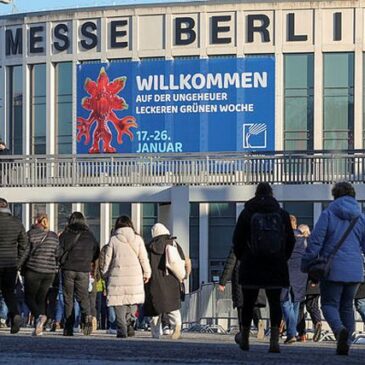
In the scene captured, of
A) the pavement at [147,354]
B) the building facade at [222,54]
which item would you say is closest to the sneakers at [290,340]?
the pavement at [147,354]

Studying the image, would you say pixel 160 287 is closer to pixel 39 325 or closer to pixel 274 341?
pixel 39 325

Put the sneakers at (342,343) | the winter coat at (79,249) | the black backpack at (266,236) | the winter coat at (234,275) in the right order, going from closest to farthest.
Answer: the sneakers at (342,343) → the black backpack at (266,236) → the winter coat at (234,275) → the winter coat at (79,249)

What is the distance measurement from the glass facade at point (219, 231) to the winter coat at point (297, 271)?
34.3 meters

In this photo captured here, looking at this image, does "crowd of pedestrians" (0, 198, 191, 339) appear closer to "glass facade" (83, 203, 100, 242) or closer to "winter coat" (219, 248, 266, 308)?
"winter coat" (219, 248, 266, 308)

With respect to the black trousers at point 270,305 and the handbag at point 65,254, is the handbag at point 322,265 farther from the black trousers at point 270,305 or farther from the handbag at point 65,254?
the handbag at point 65,254

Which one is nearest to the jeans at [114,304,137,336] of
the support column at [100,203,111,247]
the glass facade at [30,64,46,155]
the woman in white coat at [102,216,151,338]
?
the woman in white coat at [102,216,151,338]

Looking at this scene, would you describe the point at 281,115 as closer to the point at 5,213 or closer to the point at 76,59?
the point at 76,59

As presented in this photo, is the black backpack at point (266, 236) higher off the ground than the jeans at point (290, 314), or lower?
higher

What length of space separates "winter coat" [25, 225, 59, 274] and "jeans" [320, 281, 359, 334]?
565 cm

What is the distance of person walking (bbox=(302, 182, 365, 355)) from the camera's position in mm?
13742

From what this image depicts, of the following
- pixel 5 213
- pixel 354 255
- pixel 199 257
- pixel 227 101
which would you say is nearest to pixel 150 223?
pixel 199 257

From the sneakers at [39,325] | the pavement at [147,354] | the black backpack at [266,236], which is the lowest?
the sneakers at [39,325]

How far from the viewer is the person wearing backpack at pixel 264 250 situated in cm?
1364

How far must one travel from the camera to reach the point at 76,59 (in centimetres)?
5600
